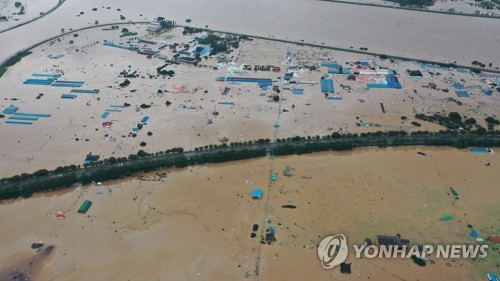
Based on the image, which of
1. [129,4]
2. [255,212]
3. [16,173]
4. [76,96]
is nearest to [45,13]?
[129,4]

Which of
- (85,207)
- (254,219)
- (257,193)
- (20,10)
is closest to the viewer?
(254,219)

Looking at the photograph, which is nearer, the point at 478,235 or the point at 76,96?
the point at 478,235

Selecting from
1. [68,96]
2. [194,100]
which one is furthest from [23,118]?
[194,100]

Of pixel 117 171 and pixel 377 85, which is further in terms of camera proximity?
pixel 377 85

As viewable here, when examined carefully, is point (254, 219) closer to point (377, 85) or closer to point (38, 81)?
point (377, 85)

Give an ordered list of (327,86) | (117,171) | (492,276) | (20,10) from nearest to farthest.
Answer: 1. (492,276)
2. (117,171)
3. (327,86)
4. (20,10)

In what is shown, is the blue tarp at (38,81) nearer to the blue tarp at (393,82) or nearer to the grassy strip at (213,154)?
the grassy strip at (213,154)

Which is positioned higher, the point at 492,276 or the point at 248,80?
the point at 248,80

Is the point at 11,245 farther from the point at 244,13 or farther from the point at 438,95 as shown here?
the point at 244,13
